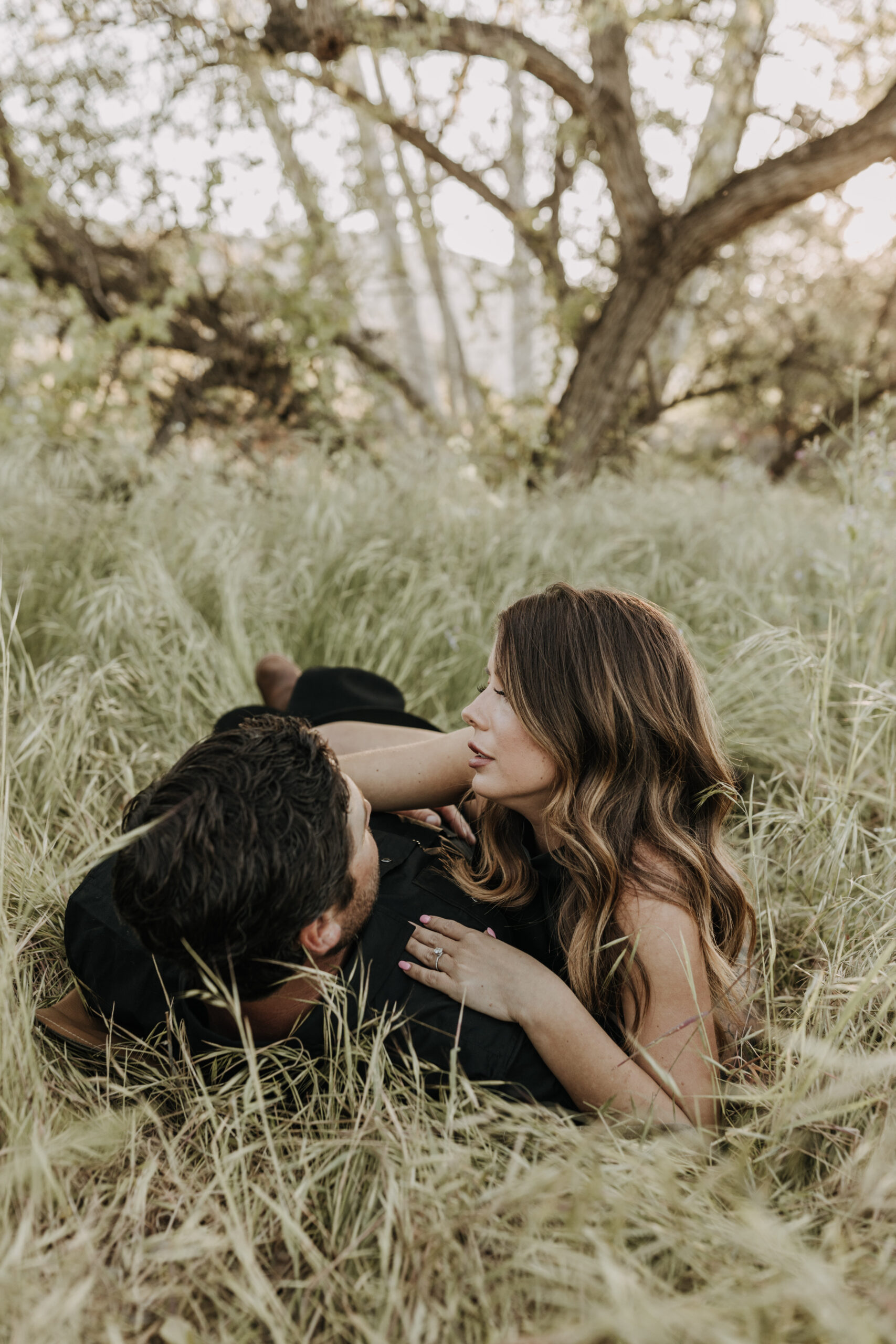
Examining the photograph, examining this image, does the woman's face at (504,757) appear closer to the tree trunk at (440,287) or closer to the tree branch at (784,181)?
the tree branch at (784,181)

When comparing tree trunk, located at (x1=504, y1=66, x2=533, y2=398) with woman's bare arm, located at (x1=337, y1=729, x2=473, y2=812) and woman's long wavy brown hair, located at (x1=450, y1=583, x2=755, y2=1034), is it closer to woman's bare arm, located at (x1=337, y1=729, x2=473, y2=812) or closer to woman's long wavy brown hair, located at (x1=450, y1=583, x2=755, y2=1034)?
woman's bare arm, located at (x1=337, y1=729, x2=473, y2=812)

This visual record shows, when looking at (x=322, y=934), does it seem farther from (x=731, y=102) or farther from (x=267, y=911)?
(x=731, y=102)

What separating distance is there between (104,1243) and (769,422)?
35.9 ft

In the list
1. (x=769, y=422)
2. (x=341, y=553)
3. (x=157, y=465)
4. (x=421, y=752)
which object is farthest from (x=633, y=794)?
(x=769, y=422)

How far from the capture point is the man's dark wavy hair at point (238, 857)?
1498 millimetres

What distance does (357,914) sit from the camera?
5.88 feet

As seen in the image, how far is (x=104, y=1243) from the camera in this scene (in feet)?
4.50

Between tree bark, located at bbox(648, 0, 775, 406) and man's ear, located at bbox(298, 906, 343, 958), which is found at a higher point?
tree bark, located at bbox(648, 0, 775, 406)

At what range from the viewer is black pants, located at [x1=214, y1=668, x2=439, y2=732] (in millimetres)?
2807

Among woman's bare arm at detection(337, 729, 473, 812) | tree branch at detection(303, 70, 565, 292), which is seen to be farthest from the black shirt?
tree branch at detection(303, 70, 565, 292)

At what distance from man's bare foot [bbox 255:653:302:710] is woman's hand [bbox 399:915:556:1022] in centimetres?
142

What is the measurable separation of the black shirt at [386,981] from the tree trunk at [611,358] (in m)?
5.42

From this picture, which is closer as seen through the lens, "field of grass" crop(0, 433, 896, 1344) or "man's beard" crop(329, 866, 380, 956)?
"field of grass" crop(0, 433, 896, 1344)

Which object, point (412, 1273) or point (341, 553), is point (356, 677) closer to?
point (341, 553)
